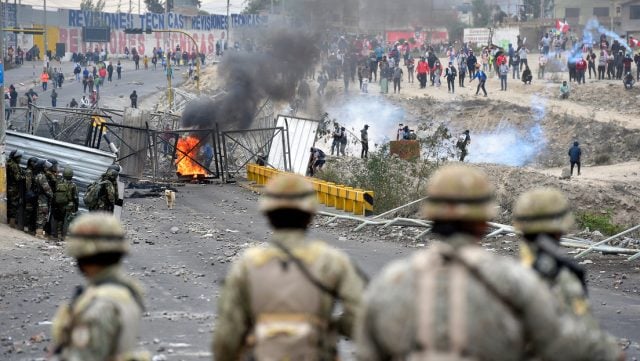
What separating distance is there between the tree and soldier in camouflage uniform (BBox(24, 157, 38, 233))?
5046cm

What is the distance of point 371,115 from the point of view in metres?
45.2

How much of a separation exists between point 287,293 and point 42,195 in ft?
49.9

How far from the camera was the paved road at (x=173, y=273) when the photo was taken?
10953mm

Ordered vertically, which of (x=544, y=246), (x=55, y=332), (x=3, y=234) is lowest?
(x=3, y=234)

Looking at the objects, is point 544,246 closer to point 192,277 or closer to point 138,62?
point 192,277

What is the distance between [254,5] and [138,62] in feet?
29.9

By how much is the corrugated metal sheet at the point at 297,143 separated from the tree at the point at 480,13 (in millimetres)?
37880

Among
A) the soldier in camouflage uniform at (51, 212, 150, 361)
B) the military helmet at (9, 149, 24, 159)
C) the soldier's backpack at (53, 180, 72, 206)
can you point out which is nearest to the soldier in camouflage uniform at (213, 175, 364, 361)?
the soldier in camouflage uniform at (51, 212, 150, 361)

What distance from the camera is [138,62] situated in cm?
6694

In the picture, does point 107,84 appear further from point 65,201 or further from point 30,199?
point 65,201

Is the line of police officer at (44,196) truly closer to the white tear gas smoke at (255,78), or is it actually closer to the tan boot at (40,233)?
the tan boot at (40,233)

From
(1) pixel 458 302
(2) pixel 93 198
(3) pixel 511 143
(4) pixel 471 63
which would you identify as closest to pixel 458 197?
(1) pixel 458 302

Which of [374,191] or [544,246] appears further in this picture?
[374,191]

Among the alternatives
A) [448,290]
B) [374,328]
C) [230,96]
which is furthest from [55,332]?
[230,96]
